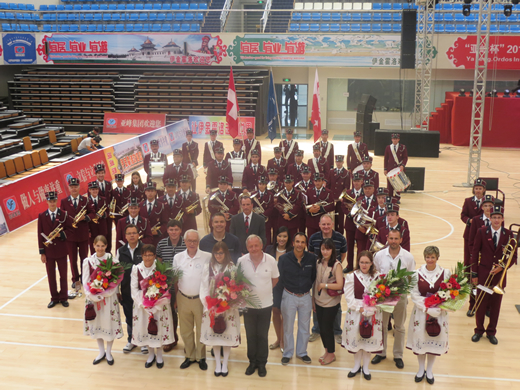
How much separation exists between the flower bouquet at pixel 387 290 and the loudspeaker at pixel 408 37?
52.9 feet

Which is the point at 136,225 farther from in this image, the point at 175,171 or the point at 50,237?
the point at 175,171

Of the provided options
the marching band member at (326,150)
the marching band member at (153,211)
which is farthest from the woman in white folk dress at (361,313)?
the marching band member at (326,150)

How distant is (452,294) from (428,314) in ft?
1.33

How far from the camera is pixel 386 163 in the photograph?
1425 cm

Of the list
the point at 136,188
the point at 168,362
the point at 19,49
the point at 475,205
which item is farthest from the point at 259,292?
the point at 19,49

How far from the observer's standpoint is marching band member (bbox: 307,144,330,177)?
490 inches

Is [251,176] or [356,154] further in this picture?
[356,154]

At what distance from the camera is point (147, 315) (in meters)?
6.88

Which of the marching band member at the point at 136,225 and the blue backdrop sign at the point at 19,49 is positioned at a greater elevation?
the blue backdrop sign at the point at 19,49

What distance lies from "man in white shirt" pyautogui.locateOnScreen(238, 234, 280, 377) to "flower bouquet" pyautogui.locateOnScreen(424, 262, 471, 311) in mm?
1848

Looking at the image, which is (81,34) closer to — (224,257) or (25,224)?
(25,224)

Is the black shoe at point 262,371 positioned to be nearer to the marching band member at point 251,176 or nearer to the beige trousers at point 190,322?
the beige trousers at point 190,322

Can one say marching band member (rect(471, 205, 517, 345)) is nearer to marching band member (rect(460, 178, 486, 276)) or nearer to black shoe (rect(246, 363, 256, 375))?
marching band member (rect(460, 178, 486, 276))

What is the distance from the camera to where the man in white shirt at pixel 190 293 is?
6.79m
